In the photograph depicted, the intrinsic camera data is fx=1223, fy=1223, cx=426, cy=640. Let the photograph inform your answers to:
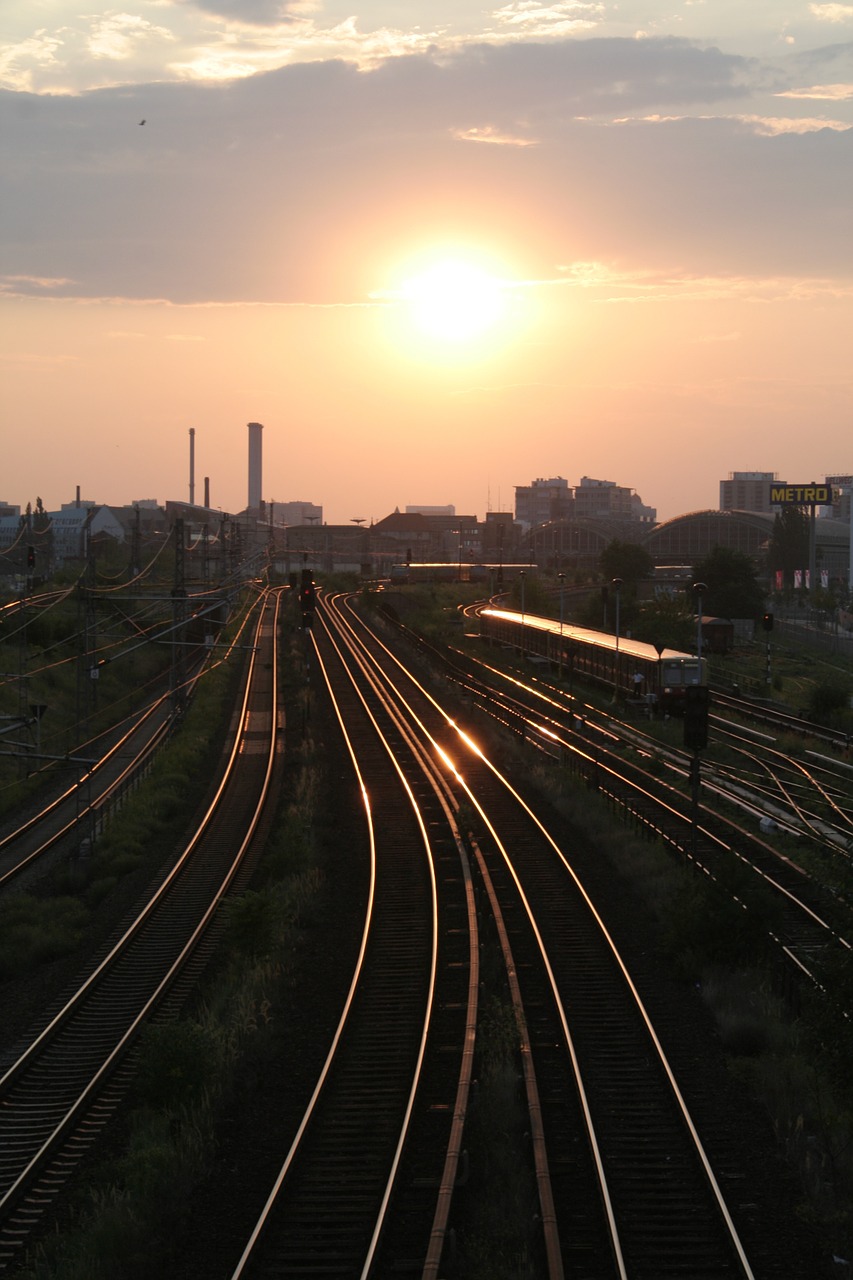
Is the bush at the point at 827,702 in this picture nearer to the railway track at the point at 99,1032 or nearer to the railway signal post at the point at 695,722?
the railway track at the point at 99,1032

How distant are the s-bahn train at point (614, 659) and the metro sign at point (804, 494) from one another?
48744 mm

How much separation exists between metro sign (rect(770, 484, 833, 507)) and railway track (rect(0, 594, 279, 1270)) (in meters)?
87.2

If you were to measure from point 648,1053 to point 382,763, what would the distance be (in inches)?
791

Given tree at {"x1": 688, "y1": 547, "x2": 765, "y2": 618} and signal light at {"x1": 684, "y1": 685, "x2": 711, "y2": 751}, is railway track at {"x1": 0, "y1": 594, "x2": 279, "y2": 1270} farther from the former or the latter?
tree at {"x1": 688, "y1": 547, "x2": 765, "y2": 618}

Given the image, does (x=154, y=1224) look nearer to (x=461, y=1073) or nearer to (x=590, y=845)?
(x=461, y=1073)

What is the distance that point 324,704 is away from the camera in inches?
1759

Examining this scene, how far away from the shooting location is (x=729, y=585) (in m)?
77.1

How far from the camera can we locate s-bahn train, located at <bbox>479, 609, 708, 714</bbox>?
133ft

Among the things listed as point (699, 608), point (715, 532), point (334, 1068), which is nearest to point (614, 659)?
point (699, 608)

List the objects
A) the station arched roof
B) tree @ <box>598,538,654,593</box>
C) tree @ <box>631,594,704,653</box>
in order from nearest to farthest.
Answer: tree @ <box>631,594,704,653</box>, tree @ <box>598,538,654,593</box>, the station arched roof

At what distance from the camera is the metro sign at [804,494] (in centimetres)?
10388

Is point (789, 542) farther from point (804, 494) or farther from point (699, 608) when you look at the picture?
point (699, 608)

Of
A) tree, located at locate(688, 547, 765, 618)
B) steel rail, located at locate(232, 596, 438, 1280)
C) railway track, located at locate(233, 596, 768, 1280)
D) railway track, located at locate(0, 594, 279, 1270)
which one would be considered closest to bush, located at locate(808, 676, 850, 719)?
steel rail, located at locate(232, 596, 438, 1280)

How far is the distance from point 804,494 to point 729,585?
106 ft
